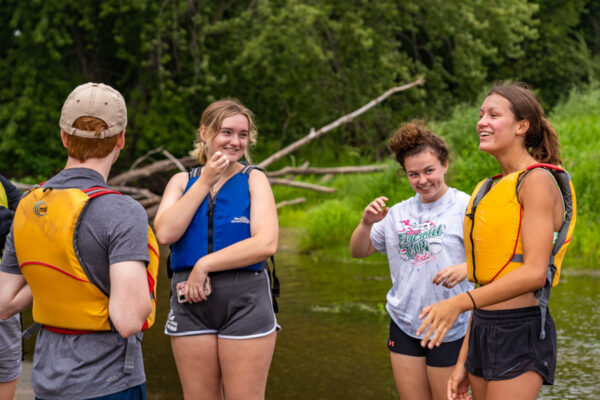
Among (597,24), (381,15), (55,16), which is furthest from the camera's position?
(597,24)

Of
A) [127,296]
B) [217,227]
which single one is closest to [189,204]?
[217,227]

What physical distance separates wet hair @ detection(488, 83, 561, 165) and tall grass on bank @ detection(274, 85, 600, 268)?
7.69 m

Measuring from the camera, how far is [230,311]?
327 centimetres

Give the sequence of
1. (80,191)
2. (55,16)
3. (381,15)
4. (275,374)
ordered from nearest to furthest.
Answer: (80,191)
(275,374)
(55,16)
(381,15)

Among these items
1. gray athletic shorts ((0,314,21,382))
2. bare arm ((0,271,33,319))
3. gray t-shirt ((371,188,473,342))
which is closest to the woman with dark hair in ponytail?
gray t-shirt ((371,188,473,342))

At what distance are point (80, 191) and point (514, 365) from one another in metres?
1.70

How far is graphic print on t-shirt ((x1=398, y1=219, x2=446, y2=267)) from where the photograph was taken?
11.6 ft

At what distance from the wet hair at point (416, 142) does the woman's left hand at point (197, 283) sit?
117cm

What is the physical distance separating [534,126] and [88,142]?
1.71 m

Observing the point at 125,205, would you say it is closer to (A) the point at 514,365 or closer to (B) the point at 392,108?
(A) the point at 514,365

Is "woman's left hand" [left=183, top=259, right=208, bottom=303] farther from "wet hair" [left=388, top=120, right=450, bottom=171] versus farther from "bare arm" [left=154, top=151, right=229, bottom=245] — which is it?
"wet hair" [left=388, top=120, right=450, bottom=171]

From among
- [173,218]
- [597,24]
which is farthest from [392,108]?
[173,218]

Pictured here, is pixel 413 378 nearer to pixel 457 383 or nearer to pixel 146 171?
pixel 457 383

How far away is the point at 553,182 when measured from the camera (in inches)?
105
